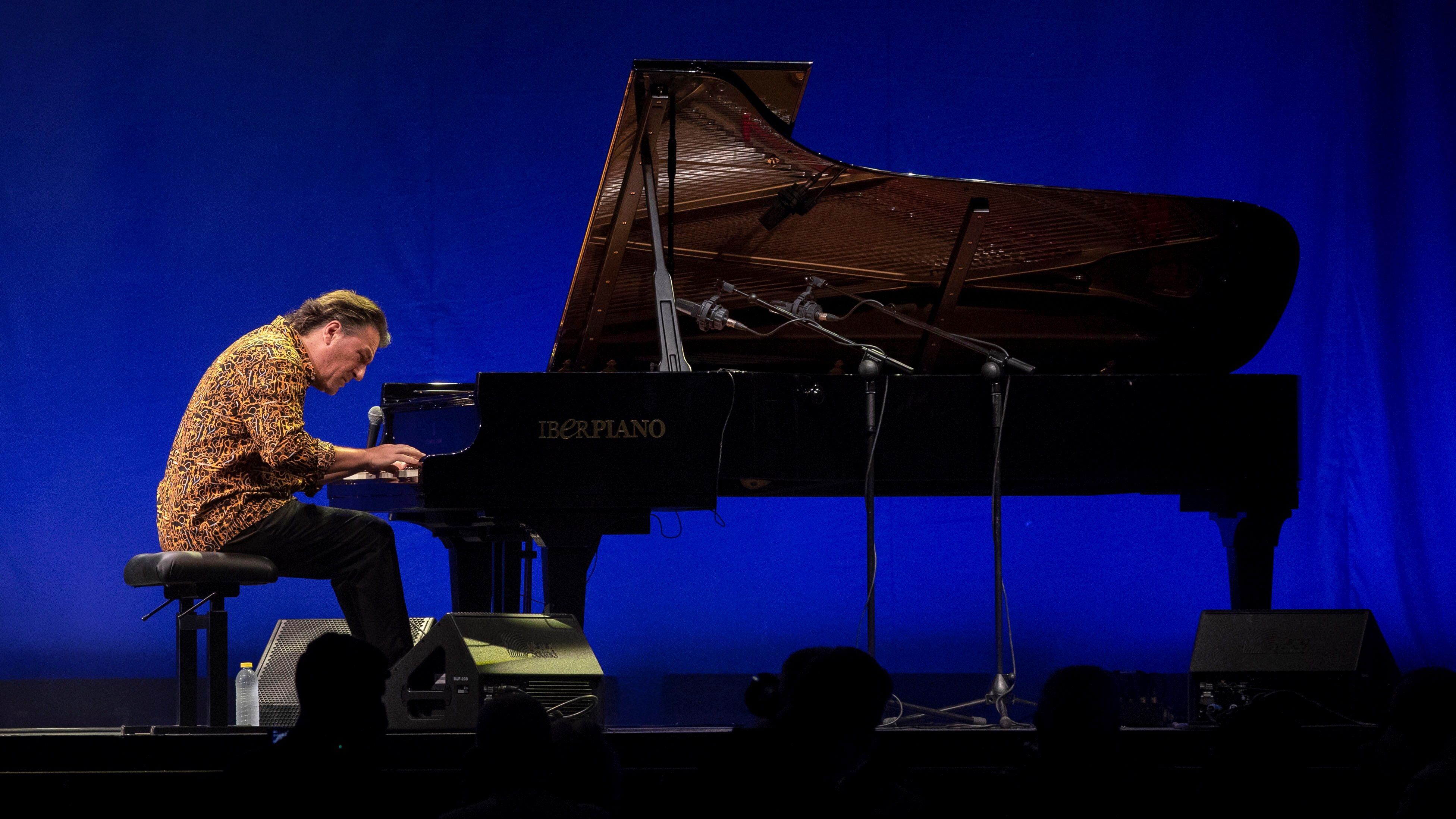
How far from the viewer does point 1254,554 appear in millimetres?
3938

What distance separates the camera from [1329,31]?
615 centimetres

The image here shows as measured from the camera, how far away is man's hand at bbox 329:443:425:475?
3.53m

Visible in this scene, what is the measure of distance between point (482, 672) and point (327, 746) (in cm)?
99

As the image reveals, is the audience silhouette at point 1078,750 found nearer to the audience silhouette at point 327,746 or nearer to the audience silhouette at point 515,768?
the audience silhouette at point 515,768

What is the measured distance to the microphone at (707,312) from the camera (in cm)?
405

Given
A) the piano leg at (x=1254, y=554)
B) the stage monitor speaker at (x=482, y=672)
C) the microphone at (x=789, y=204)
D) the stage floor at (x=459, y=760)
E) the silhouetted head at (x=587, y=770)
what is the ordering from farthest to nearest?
the microphone at (x=789, y=204) → the piano leg at (x=1254, y=554) → the stage monitor speaker at (x=482, y=672) → the stage floor at (x=459, y=760) → the silhouetted head at (x=587, y=770)

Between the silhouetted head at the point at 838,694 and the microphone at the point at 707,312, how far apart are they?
7.39 ft

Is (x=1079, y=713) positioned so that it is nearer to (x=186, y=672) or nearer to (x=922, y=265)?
(x=186, y=672)

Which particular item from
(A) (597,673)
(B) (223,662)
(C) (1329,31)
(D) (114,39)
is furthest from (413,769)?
(C) (1329,31)

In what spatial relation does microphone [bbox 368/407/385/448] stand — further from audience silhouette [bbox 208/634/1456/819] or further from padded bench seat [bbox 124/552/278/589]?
audience silhouette [bbox 208/634/1456/819]

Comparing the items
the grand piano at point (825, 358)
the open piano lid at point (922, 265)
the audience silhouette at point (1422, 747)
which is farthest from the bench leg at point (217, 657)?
the audience silhouette at point (1422, 747)

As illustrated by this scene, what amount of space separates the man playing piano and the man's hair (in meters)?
0.14

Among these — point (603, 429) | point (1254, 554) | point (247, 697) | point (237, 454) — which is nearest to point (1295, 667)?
point (1254, 554)

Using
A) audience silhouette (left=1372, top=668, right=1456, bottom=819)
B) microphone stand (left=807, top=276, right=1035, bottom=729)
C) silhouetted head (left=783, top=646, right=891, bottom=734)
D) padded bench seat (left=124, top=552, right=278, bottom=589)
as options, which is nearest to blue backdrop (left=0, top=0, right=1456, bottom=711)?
microphone stand (left=807, top=276, right=1035, bottom=729)
